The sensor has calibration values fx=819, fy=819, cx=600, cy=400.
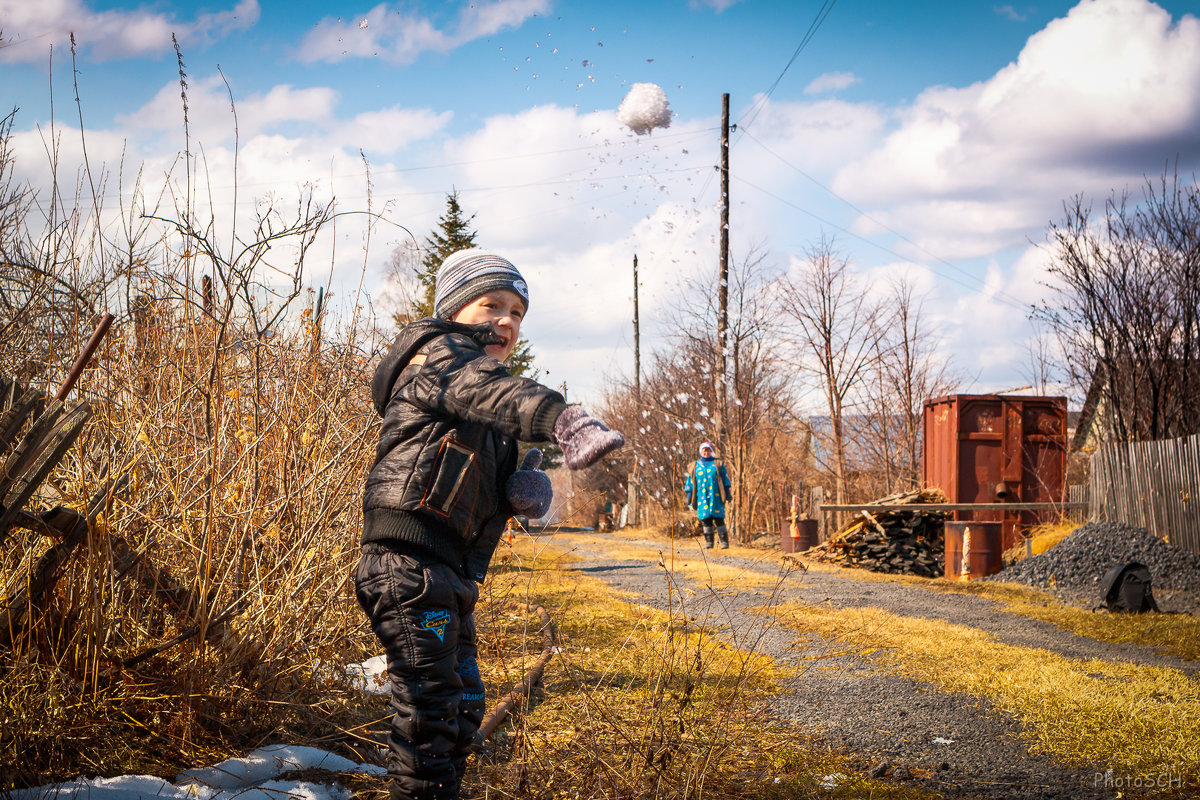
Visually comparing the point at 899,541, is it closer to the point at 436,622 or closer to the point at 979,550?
the point at 979,550

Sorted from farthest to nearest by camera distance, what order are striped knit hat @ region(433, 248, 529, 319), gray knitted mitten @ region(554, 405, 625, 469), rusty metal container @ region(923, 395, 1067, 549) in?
rusty metal container @ region(923, 395, 1067, 549), striped knit hat @ region(433, 248, 529, 319), gray knitted mitten @ region(554, 405, 625, 469)

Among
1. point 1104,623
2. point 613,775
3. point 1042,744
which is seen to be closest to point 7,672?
point 613,775

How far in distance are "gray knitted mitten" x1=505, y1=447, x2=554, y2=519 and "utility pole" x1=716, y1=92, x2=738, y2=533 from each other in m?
16.9

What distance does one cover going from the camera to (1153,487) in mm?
10422

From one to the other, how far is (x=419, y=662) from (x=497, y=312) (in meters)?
1.12

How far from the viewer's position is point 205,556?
294 centimetres

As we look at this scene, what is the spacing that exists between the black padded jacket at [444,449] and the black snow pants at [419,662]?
3.2 inches

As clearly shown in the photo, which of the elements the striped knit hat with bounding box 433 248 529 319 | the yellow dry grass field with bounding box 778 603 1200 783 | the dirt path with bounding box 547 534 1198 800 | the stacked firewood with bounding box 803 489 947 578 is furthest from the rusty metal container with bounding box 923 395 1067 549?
the striped knit hat with bounding box 433 248 529 319

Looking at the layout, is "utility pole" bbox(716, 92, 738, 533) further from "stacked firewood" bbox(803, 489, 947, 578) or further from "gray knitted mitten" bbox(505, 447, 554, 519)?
"gray knitted mitten" bbox(505, 447, 554, 519)

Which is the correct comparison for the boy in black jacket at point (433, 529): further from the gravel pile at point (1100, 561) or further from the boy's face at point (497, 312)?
the gravel pile at point (1100, 561)

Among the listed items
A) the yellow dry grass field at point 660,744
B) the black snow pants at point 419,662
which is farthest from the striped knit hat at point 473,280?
the yellow dry grass field at point 660,744

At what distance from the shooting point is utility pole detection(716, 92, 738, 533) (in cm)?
1967

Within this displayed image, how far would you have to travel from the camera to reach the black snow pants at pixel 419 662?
7.36 ft

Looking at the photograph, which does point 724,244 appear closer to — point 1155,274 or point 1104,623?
point 1155,274
